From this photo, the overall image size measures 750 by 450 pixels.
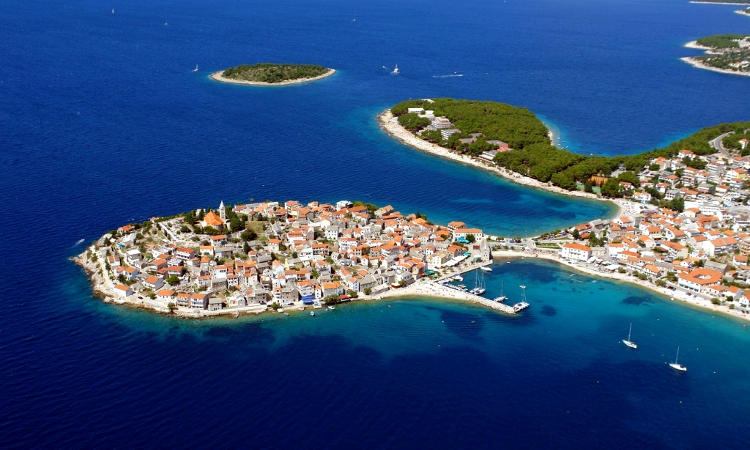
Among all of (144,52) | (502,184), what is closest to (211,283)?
(502,184)

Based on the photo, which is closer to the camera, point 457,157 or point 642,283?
point 642,283

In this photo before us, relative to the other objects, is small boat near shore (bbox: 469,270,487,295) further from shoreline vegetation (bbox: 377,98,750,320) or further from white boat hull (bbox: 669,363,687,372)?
white boat hull (bbox: 669,363,687,372)

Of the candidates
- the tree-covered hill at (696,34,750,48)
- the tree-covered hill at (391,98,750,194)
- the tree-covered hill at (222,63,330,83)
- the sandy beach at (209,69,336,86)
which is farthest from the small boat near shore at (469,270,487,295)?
the tree-covered hill at (696,34,750,48)

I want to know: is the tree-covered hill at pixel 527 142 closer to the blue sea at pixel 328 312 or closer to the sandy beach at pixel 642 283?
the blue sea at pixel 328 312

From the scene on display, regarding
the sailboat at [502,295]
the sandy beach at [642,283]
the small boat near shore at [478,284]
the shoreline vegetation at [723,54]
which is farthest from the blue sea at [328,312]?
the shoreline vegetation at [723,54]

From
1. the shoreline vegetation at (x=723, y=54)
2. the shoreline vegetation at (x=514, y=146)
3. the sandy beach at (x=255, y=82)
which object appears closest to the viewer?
the shoreline vegetation at (x=514, y=146)

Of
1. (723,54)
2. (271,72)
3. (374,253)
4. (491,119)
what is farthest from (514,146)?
(723,54)

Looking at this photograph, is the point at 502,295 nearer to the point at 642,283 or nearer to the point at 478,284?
the point at 478,284
